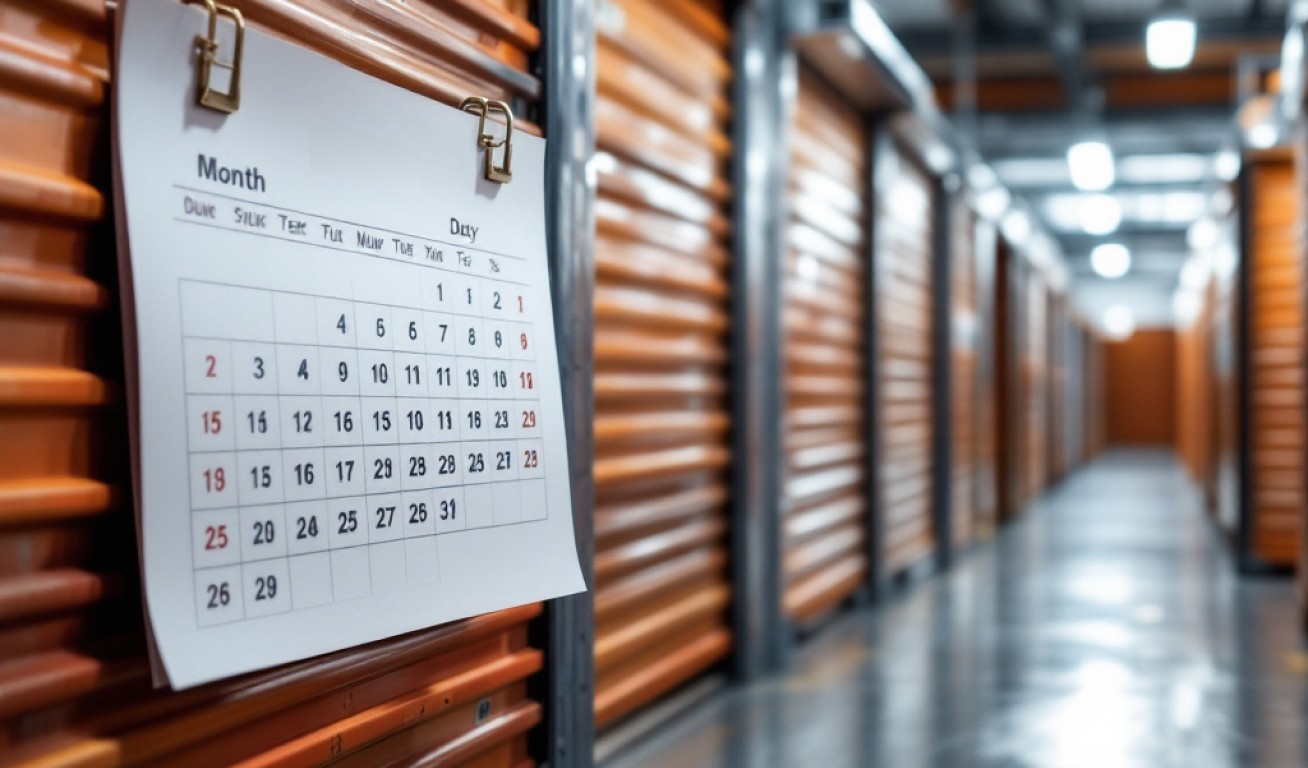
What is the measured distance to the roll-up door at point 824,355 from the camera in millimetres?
6438

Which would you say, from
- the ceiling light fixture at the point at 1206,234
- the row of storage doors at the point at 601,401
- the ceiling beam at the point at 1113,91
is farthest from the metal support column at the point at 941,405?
the ceiling beam at the point at 1113,91

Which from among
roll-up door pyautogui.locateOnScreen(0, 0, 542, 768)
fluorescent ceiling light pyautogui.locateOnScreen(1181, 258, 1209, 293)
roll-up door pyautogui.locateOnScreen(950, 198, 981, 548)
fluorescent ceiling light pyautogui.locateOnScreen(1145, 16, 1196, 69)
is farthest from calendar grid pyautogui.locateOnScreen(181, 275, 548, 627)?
fluorescent ceiling light pyautogui.locateOnScreen(1181, 258, 1209, 293)

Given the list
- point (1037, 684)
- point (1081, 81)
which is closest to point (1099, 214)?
point (1081, 81)

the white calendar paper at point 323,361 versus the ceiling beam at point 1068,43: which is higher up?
the ceiling beam at point 1068,43

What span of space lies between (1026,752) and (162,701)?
331cm

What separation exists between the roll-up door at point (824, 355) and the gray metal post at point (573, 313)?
229 cm

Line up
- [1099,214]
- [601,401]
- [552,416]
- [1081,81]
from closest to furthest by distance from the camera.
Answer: [552,416]
[601,401]
[1081,81]
[1099,214]

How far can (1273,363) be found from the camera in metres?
9.30

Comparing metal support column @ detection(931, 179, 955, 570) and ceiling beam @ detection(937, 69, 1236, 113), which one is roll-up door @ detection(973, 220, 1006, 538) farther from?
ceiling beam @ detection(937, 69, 1236, 113)

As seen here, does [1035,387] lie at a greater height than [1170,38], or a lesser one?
lesser

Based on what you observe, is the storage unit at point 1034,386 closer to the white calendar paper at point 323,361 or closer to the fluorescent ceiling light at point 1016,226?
the fluorescent ceiling light at point 1016,226

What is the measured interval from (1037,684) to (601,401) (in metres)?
2.73

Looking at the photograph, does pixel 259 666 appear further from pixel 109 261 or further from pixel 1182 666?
pixel 1182 666

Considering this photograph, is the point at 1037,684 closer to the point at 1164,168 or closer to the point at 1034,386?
the point at 1034,386
